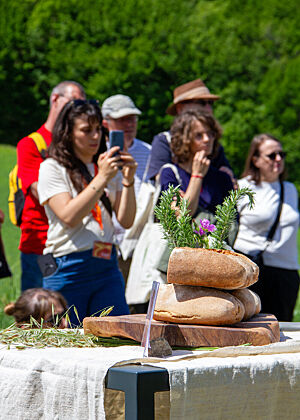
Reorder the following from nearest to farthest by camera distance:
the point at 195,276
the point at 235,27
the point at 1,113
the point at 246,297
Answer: the point at 195,276
the point at 246,297
the point at 1,113
the point at 235,27

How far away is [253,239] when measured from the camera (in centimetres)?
514

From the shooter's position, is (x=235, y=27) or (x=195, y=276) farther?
(x=235, y=27)

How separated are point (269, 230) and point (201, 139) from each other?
4.26ft

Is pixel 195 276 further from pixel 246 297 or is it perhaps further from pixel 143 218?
pixel 143 218

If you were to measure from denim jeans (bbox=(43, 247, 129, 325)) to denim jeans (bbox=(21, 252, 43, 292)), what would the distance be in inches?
21.3

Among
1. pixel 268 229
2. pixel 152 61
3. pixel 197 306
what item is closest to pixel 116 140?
pixel 268 229

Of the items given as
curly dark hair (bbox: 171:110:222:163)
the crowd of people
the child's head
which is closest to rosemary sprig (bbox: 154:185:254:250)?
the crowd of people

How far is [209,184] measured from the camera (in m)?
4.11

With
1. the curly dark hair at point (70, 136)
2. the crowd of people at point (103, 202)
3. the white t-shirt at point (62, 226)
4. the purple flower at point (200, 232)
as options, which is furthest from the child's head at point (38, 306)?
the purple flower at point (200, 232)

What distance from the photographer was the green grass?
693 centimetres

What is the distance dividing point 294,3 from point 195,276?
36.1 metres

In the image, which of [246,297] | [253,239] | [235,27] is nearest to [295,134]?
[235,27]

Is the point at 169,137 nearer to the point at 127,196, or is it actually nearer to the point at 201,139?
the point at 201,139

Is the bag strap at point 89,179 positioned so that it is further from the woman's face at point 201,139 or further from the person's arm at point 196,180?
the woman's face at point 201,139
